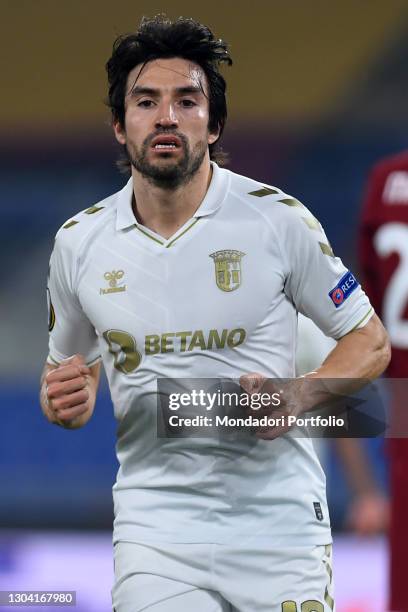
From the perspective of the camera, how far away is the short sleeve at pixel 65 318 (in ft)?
10.6

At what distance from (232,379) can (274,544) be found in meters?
0.41

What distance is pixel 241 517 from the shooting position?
295 centimetres

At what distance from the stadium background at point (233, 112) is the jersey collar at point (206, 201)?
5505 millimetres

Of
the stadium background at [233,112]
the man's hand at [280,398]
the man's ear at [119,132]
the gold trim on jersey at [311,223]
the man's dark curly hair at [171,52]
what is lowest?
the man's hand at [280,398]

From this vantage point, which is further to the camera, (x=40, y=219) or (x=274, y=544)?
(x=40, y=219)

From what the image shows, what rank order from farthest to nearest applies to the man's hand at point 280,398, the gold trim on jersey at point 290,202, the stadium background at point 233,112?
the stadium background at point 233,112
the gold trim on jersey at point 290,202
the man's hand at point 280,398

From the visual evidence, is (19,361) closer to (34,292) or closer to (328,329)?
(34,292)

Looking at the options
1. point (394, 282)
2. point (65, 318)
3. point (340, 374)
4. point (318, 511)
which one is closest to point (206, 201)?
point (65, 318)

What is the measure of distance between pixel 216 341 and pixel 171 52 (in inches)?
31.1

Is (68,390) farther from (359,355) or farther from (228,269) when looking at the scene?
(359,355)

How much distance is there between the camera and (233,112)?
9.30 m

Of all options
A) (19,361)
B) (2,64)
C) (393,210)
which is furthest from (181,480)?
(2,64)

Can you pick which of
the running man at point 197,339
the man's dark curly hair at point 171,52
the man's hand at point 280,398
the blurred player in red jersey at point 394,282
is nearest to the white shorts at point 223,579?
the running man at point 197,339

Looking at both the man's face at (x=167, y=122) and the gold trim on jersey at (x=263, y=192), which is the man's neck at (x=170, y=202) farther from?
the gold trim on jersey at (x=263, y=192)
